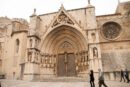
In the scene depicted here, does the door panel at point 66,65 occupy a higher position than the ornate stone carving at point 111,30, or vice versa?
the ornate stone carving at point 111,30

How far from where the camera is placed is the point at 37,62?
1680 centimetres

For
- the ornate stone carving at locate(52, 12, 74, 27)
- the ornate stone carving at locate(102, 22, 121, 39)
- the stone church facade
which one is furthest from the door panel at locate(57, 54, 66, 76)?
the ornate stone carving at locate(102, 22, 121, 39)

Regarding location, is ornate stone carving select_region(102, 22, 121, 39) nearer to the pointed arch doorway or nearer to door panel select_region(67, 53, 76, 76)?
the pointed arch doorway

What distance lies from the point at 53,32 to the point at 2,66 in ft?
39.8

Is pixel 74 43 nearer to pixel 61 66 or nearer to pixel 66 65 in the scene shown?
pixel 66 65

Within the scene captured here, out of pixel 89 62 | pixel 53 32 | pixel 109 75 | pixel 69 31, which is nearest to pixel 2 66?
pixel 53 32

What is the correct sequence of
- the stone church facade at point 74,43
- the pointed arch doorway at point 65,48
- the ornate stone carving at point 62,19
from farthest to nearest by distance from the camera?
the ornate stone carving at point 62,19
the pointed arch doorway at point 65,48
the stone church facade at point 74,43

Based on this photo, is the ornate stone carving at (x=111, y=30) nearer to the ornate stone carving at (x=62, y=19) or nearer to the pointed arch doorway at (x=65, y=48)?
the pointed arch doorway at (x=65, y=48)

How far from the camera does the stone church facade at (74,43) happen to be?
16109mm

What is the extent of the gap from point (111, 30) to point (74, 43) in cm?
519

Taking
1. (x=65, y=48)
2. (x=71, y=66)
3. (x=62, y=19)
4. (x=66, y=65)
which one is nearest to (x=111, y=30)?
(x=65, y=48)

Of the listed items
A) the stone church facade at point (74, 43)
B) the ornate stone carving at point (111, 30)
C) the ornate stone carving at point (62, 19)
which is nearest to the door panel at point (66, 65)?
the stone church facade at point (74, 43)

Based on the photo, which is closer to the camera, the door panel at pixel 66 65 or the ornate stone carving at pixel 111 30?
the door panel at pixel 66 65

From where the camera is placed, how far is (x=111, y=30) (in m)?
18.7
